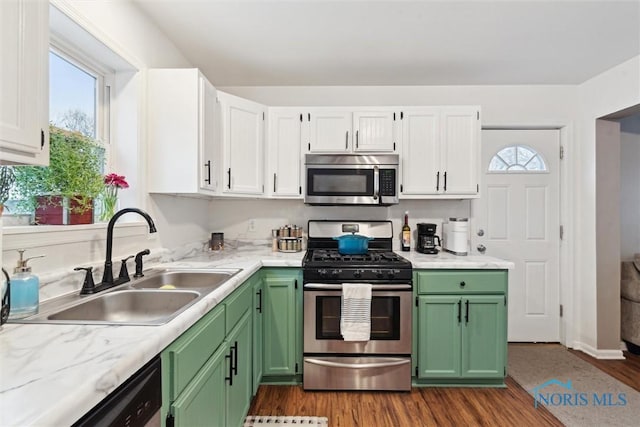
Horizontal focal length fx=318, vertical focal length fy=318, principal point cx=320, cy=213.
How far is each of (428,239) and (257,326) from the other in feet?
5.20

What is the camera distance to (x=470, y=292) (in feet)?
7.45

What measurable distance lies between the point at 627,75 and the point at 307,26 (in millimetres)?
2618

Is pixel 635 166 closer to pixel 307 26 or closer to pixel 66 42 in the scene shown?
pixel 307 26

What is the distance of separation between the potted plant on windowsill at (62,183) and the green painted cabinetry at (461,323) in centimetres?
203

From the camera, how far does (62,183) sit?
1.44m

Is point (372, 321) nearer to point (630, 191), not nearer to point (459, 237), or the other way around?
point (459, 237)

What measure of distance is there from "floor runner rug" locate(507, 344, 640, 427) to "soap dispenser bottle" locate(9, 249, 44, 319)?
111 inches

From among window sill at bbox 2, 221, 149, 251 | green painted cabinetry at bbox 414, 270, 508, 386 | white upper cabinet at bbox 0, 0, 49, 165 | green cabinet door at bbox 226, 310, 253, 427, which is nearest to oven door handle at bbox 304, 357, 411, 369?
green painted cabinetry at bbox 414, 270, 508, 386

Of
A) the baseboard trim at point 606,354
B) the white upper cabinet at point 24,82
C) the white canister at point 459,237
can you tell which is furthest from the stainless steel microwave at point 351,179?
the baseboard trim at point 606,354

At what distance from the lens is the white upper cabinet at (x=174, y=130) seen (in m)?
2.02

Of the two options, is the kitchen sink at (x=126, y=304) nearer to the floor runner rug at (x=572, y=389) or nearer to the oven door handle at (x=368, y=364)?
the oven door handle at (x=368, y=364)

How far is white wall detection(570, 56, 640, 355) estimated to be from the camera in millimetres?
2789

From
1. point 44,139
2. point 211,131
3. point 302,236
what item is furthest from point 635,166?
point 44,139

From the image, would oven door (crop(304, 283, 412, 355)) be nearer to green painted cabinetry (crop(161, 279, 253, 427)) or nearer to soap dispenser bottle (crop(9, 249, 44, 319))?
green painted cabinetry (crop(161, 279, 253, 427))
